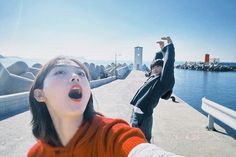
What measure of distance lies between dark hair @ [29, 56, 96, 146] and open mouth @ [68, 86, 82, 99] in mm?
241

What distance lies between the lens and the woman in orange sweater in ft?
4.50

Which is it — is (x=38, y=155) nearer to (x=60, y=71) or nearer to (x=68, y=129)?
(x=68, y=129)

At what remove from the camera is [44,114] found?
178cm

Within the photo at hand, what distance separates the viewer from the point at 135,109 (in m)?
3.42

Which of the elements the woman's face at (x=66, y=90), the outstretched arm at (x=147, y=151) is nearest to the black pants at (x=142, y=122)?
the woman's face at (x=66, y=90)

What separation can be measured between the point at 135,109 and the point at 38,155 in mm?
2030

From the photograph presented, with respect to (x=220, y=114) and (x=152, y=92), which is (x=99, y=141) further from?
(x=220, y=114)

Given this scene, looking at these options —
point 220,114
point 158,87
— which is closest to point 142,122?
point 158,87

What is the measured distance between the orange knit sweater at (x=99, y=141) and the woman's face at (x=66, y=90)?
0.15m

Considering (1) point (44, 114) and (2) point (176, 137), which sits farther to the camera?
(2) point (176, 137)

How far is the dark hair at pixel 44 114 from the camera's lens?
5.34 ft

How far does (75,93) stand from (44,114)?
46 cm

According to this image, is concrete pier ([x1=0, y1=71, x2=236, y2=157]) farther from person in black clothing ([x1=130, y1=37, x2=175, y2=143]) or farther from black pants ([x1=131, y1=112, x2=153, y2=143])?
person in black clothing ([x1=130, y1=37, x2=175, y2=143])

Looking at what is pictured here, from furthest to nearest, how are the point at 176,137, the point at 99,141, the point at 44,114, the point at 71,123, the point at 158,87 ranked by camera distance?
the point at 176,137, the point at 158,87, the point at 44,114, the point at 71,123, the point at 99,141
